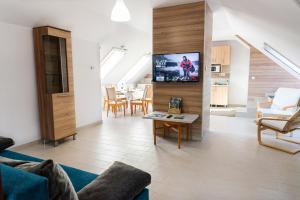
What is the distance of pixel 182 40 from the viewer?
3914 mm

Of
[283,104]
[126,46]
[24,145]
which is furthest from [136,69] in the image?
[24,145]

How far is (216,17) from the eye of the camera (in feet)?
15.3

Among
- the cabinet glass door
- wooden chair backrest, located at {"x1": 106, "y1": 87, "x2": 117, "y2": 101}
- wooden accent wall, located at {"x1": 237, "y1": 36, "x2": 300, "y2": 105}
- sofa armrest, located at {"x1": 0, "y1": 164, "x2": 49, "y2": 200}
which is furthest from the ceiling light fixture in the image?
wooden accent wall, located at {"x1": 237, "y1": 36, "x2": 300, "y2": 105}

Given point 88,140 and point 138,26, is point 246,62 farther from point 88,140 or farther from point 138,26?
point 88,140

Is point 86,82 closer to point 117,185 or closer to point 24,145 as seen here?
point 24,145

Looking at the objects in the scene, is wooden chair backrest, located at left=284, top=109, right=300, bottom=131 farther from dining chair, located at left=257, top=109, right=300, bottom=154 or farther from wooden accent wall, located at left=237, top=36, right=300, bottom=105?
wooden accent wall, located at left=237, top=36, right=300, bottom=105

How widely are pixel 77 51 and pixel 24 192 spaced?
427 centimetres

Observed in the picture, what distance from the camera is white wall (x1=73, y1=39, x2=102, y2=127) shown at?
15.5ft

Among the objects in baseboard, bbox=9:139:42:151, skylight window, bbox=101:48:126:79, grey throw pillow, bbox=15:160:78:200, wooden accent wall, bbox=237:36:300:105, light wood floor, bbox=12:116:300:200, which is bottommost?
light wood floor, bbox=12:116:300:200

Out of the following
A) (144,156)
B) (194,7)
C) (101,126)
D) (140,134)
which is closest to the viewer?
(144,156)

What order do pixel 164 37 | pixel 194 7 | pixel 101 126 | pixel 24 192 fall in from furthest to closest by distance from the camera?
pixel 101 126
pixel 164 37
pixel 194 7
pixel 24 192

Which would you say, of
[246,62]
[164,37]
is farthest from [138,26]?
[246,62]

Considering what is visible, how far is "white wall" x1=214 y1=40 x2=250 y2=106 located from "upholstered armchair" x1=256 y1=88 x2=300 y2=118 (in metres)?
2.16

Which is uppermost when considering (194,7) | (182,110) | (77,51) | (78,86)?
(194,7)
